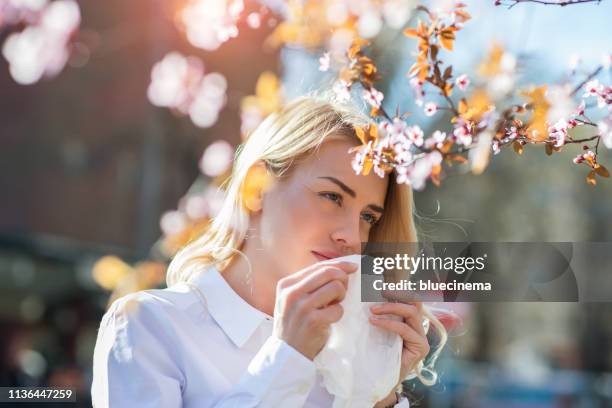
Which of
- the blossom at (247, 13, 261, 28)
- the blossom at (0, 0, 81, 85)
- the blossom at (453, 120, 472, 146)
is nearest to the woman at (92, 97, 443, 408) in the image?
the blossom at (247, 13, 261, 28)

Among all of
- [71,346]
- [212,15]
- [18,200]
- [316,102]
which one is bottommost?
[316,102]

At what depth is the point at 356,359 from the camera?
190 cm

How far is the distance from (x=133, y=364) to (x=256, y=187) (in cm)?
55

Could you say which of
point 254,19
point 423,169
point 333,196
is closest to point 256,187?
point 333,196

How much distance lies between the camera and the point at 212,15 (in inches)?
94.7

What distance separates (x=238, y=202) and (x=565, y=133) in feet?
2.59

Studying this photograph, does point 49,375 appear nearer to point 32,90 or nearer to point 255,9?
point 32,90

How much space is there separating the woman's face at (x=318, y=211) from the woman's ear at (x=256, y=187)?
0.02 meters

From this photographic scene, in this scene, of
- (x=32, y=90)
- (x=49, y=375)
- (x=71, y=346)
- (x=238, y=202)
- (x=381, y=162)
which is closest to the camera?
(x=381, y=162)

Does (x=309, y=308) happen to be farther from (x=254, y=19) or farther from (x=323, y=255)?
(x=254, y=19)

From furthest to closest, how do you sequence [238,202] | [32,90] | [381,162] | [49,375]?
1. [32,90]
2. [49,375]
3. [238,202]
4. [381,162]

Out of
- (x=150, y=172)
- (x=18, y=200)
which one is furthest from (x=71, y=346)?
(x=150, y=172)

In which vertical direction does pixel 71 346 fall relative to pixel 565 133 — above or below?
above

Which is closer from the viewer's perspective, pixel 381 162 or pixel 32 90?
pixel 381 162
